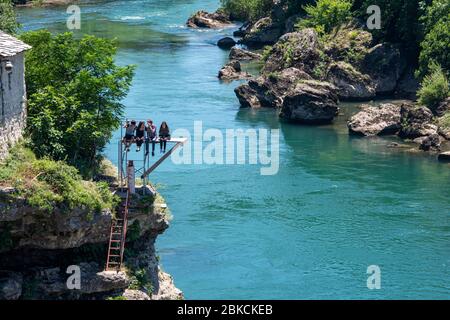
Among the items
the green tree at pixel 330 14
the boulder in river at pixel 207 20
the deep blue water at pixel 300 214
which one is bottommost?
the boulder in river at pixel 207 20

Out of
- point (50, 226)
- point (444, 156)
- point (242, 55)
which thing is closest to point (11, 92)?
point (50, 226)

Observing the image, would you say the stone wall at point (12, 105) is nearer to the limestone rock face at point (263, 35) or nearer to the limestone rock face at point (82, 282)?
the limestone rock face at point (82, 282)

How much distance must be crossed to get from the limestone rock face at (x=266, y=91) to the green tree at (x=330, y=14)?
517 inches

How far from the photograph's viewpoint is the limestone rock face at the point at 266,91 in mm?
87562

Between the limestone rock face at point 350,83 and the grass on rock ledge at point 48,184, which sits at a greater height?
the grass on rock ledge at point 48,184

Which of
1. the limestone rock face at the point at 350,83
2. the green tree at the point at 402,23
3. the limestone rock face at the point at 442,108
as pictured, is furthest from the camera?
→ the green tree at the point at 402,23

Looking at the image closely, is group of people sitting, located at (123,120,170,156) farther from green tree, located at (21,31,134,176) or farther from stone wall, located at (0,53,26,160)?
stone wall, located at (0,53,26,160)

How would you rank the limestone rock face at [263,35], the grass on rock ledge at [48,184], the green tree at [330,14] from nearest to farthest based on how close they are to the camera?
the grass on rock ledge at [48,184] < the green tree at [330,14] < the limestone rock face at [263,35]

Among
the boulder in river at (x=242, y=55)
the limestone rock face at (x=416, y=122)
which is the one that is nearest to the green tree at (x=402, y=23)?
the boulder in river at (x=242, y=55)

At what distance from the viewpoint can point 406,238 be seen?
55750mm

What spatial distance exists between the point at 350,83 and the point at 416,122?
49.4 feet

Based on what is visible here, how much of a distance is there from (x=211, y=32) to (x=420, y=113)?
54579 millimetres

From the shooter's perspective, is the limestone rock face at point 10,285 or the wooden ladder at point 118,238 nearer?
the limestone rock face at point 10,285
